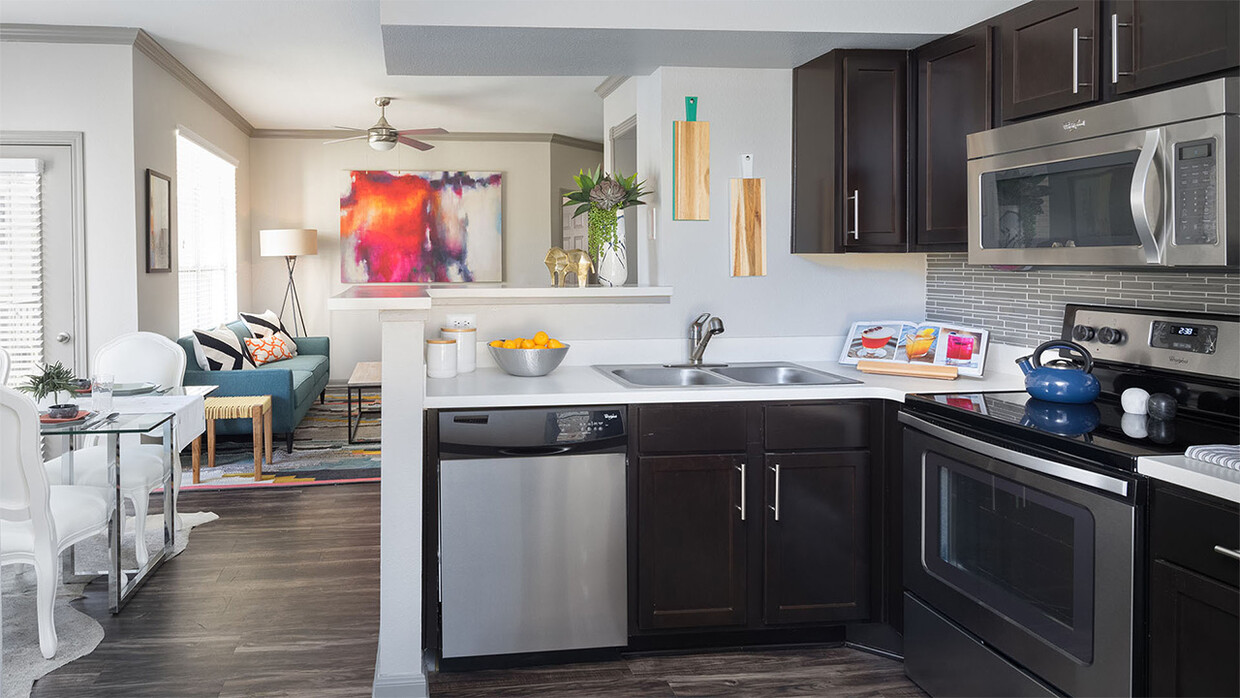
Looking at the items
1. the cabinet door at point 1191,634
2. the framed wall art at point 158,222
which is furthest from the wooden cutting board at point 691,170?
the framed wall art at point 158,222

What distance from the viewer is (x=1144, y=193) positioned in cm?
218

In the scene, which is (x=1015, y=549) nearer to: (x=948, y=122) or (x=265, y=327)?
(x=948, y=122)

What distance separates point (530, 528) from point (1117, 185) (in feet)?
6.02

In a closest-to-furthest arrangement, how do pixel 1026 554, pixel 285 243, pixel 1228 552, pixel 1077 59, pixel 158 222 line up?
pixel 1228 552
pixel 1026 554
pixel 1077 59
pixel 158 222
pixel 285 243

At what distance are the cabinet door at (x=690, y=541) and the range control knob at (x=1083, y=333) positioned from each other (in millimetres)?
1047

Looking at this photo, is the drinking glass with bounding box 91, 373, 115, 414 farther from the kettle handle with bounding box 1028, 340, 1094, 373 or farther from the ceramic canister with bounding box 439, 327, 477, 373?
the kettle handle with bounding box 1028, 340, 1094, 373

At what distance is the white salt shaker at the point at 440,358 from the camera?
3.15 metres

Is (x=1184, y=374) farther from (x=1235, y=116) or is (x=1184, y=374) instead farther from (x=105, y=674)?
(x=105, y=674)

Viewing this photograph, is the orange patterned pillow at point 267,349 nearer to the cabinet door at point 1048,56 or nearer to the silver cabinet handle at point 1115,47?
the cabinet door at point 1048,56

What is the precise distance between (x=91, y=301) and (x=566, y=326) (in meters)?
3.36

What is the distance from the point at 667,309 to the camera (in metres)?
3.60

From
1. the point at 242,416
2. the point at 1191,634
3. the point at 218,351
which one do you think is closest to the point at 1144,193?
the point at 1191,634

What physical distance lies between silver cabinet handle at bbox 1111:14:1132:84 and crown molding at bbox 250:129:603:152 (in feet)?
23.4

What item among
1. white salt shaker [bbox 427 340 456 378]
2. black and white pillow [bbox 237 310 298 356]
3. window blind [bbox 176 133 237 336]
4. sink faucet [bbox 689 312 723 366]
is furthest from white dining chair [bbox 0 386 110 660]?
black and white pillow [bbox 237 310 298 356]
